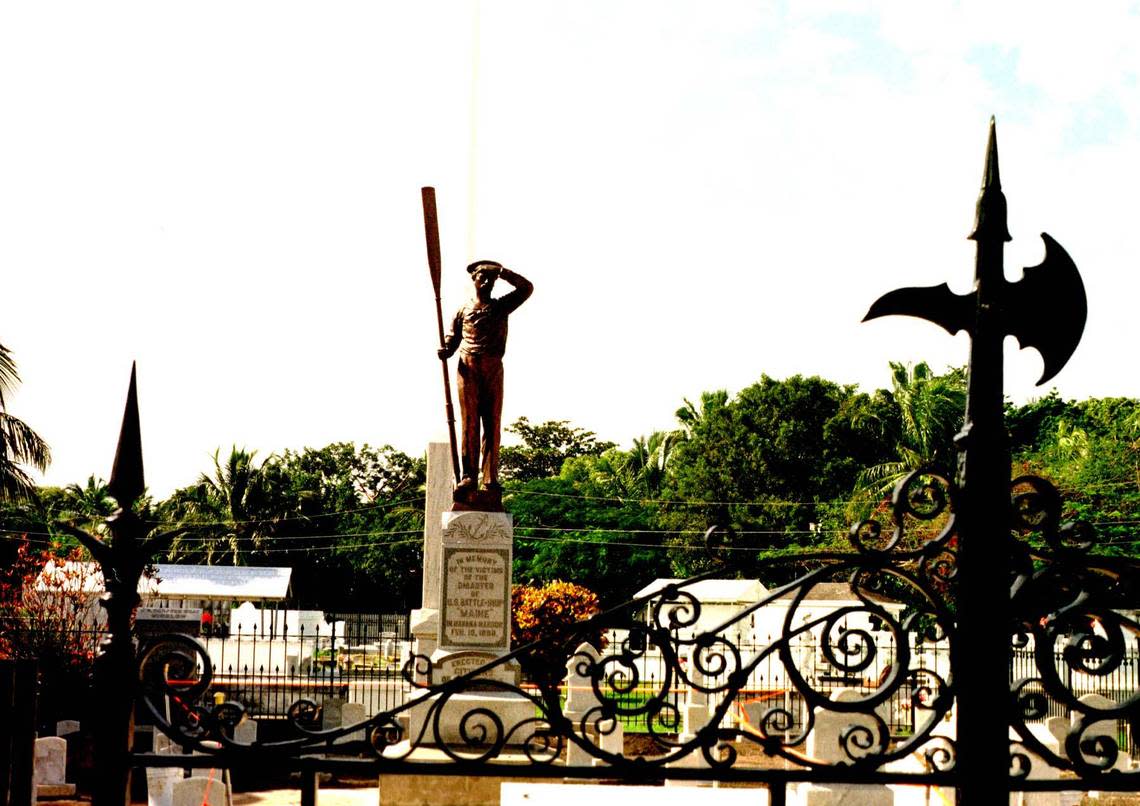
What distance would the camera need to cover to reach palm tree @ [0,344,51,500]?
20.8m

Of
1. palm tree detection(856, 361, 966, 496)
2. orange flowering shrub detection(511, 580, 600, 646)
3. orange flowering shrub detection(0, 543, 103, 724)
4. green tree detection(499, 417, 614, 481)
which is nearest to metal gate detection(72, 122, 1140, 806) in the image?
orange flowering shrub detection(0, 543, 103, 724)

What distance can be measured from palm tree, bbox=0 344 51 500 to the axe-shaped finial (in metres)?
20.1

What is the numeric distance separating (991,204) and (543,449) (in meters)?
63.4

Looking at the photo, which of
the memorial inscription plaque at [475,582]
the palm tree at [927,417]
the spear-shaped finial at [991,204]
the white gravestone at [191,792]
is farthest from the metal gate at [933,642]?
the palm tree at [927,417]

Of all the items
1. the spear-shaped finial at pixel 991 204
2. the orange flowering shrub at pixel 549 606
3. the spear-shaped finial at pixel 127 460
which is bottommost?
the orange flowering shrub at pixel 549 606

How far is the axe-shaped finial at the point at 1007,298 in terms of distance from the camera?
11.6 ft

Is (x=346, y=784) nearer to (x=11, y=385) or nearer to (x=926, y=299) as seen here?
(x=11, y=385)

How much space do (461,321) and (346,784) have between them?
7.38 m

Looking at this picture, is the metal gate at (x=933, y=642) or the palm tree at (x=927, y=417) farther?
the palm tree at (x=927, y=417)

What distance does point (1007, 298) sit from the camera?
3.55 metres

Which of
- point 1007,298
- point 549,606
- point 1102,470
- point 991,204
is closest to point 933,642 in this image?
point 1007,298

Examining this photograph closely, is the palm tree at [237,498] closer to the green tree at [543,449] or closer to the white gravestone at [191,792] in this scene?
the green tree at [543,449]

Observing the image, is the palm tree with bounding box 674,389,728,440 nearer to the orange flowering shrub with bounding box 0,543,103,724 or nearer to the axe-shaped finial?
the orange flowering shrub with bounding box 0,543,103,724

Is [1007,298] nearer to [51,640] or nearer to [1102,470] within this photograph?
[51,640]
